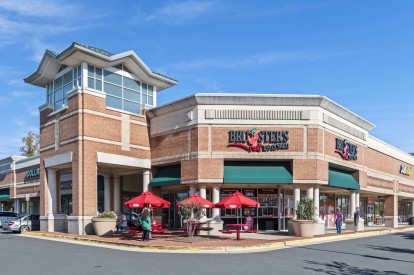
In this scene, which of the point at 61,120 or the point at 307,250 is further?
the point at 61,120

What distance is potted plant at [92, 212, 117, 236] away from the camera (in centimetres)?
2786

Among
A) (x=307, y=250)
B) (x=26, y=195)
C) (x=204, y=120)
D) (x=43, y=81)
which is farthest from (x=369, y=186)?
(x=26, y=195)

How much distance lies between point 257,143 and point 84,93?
12.1 m

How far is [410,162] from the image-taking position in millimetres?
52625

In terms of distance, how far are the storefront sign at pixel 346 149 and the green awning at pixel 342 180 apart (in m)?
1.37

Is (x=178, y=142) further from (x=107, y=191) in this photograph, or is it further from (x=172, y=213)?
(x=107, y=191)

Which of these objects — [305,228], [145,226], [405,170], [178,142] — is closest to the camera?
[145,226]

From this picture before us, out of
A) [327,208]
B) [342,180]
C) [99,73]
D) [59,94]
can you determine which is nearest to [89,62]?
[99,73]

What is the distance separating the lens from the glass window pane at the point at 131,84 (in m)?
33.8

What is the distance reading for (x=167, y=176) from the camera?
32719mm

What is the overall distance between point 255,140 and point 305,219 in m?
6.20

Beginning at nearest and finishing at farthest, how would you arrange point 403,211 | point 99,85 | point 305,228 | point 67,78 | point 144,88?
point 305,228, point 99,85, point 67,78, point 144,88, point 403,211

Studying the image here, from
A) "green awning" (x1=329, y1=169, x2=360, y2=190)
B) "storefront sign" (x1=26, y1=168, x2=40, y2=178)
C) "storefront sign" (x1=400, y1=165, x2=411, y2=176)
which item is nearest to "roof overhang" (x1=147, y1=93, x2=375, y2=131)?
"green awning" (x1=329, y1=169, x2=360, y2=190)

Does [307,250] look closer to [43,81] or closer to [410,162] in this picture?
[43,81]
